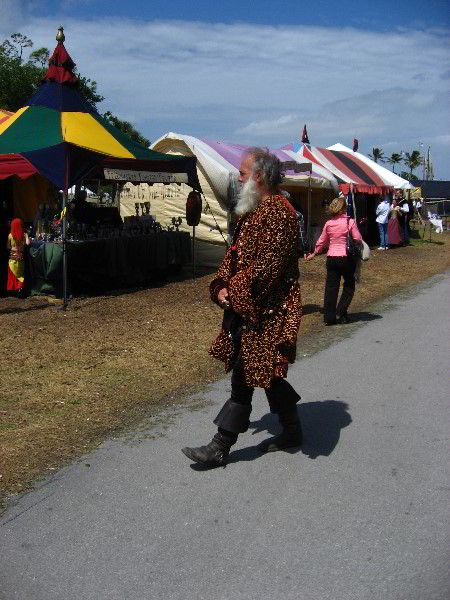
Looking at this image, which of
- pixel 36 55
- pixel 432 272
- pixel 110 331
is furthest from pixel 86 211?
pixel 36 55

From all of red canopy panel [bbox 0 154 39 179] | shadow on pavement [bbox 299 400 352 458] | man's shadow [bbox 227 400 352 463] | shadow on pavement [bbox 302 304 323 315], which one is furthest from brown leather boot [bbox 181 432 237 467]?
red canopy panel [bbox 0 154 39 179]

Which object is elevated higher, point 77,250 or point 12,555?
point 77,250

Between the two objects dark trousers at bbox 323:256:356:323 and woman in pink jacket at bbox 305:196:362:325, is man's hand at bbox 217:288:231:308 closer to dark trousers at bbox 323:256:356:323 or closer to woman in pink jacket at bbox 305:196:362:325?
woman in pink jacket at bbox 305:196:362:325

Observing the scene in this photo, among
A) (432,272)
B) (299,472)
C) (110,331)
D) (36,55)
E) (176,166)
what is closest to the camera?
(299,472)

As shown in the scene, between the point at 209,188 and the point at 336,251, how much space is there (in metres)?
9.89

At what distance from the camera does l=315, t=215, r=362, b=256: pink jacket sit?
963 centimetres

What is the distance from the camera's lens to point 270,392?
469 cm

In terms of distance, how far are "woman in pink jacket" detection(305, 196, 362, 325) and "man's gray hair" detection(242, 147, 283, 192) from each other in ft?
16.7

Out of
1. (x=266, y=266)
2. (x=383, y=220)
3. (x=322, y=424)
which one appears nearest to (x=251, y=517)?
(x=266, y=266)

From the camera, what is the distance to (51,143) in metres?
11.4

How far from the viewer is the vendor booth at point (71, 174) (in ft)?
A: 36.9

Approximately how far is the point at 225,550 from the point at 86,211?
12.0 meters

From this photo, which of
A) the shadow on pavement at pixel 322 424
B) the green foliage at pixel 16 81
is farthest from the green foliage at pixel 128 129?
the shadow on pavement at pixel 322 424

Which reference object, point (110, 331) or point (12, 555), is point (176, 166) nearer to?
point (110, 331)
